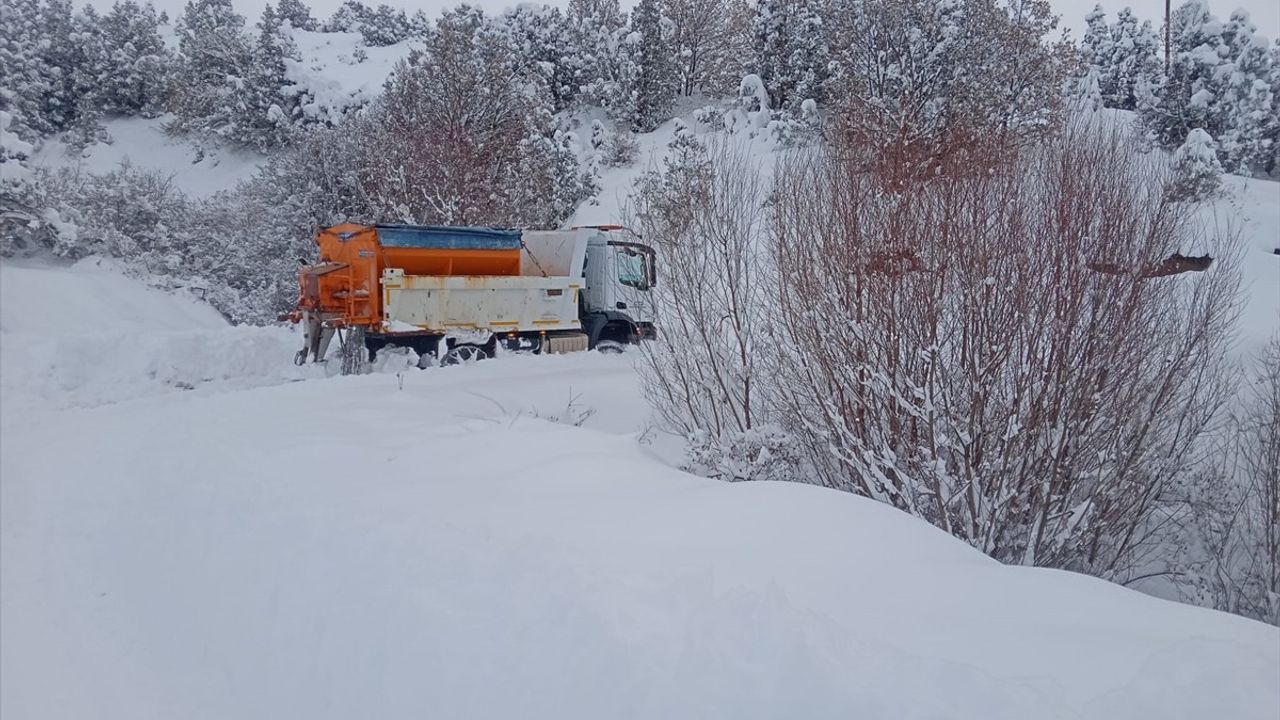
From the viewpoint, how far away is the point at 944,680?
265cm

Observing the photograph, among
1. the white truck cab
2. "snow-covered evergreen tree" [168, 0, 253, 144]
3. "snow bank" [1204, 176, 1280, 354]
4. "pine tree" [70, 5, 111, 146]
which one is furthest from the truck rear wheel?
"snow-covered evergreen tree" [168, 0, 253, 144]

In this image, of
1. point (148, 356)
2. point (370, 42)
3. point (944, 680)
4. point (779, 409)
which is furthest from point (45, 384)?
point (370, 42)

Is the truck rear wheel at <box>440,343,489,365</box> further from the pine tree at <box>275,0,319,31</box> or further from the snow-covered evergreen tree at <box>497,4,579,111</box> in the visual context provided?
the pine tree at <box>275,0,319,31</box>

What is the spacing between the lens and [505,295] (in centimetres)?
1343

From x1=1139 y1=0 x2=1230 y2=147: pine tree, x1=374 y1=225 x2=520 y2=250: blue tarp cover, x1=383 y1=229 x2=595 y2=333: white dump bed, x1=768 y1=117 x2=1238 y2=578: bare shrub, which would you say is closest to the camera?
x1=768 y1=117 x2=1238 y2=578: bare shrub

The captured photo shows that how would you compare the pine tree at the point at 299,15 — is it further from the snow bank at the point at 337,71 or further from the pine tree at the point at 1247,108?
the pine tree at the point at 1247,108

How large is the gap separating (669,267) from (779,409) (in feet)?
5.84

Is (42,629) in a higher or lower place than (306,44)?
lower

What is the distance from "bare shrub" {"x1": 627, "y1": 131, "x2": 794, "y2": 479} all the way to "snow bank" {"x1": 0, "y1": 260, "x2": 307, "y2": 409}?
5.30 metres

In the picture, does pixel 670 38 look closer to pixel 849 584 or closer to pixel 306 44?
pixel 306 44

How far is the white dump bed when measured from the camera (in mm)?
12188

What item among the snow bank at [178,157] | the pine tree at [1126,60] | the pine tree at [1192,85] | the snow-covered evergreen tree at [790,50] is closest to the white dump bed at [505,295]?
the snow bank at [178,157]

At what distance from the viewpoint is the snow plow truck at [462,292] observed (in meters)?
12.2

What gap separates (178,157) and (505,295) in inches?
1009
